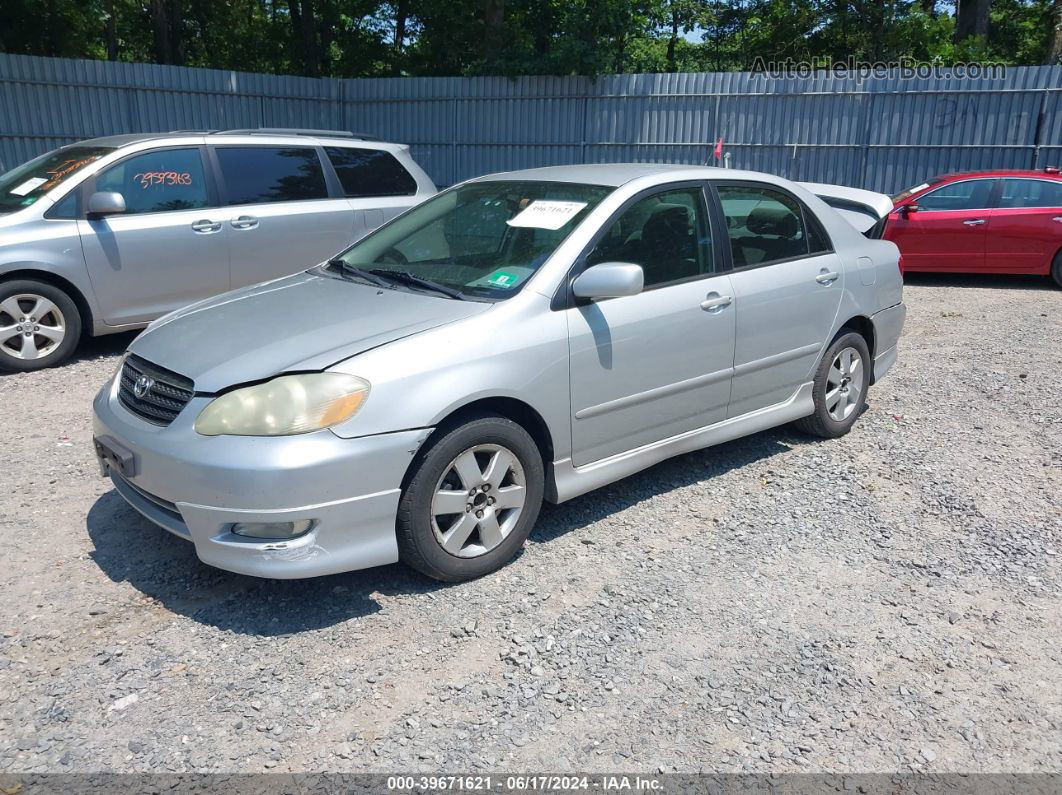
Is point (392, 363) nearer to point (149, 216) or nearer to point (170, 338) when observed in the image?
point (170, 338)

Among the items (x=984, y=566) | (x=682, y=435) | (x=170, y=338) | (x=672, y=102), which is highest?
(x=672, y=102)

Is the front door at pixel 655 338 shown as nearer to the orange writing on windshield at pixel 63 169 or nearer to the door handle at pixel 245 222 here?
the door handle at pixel 245 222

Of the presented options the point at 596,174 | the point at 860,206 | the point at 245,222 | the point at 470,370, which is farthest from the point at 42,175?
the point at 860,206

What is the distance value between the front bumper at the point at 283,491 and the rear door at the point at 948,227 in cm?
975

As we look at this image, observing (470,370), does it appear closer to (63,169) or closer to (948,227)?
(63,169)

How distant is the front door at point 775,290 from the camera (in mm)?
4855

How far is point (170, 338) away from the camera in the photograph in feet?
13.1

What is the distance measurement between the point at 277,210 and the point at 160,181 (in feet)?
3.06

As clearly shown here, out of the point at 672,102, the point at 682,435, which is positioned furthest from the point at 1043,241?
the point at 682,435

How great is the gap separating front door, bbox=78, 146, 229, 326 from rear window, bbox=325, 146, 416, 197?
4.01 ft

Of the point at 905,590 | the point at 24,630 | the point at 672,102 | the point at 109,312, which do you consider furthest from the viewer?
the point at 672,102

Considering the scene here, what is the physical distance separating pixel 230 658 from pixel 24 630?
2.81 feet

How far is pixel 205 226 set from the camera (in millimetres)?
7273

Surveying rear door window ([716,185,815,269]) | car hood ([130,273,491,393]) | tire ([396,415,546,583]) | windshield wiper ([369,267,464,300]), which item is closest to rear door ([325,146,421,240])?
windshield wiper ([369,267,464,300])
